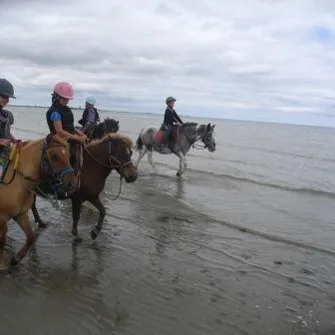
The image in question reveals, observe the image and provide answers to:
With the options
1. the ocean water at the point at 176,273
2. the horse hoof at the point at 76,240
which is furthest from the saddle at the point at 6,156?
the horse hoof at the point at 76,240

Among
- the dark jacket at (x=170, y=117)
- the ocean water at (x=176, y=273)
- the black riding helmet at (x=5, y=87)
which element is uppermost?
the dark jacket at (x=170, y=117)

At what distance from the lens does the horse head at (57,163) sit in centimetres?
586

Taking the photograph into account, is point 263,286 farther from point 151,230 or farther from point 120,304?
point 151,230

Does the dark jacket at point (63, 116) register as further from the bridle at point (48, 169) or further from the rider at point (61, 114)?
the bridle at point (48, 169)

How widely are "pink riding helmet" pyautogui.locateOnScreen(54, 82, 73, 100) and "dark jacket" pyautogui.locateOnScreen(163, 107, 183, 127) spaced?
1015 cm

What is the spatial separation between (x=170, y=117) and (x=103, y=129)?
14.7ft

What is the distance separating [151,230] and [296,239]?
10.2ft

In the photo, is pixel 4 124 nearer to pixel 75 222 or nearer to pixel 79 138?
pixel 79 138

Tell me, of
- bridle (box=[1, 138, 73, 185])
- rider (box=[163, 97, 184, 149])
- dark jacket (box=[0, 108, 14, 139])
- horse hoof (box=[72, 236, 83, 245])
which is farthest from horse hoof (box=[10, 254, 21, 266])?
rider (box=[163, 97, 184, 149])

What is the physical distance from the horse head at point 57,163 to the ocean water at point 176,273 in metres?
1.40

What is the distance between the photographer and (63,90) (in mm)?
6551

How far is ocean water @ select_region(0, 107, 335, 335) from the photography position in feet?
17.1

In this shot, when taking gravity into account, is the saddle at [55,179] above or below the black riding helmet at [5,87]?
below

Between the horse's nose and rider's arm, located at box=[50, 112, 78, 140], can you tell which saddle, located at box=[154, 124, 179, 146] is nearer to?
rider's arm, located at box=[50, 112, 78, 140]
